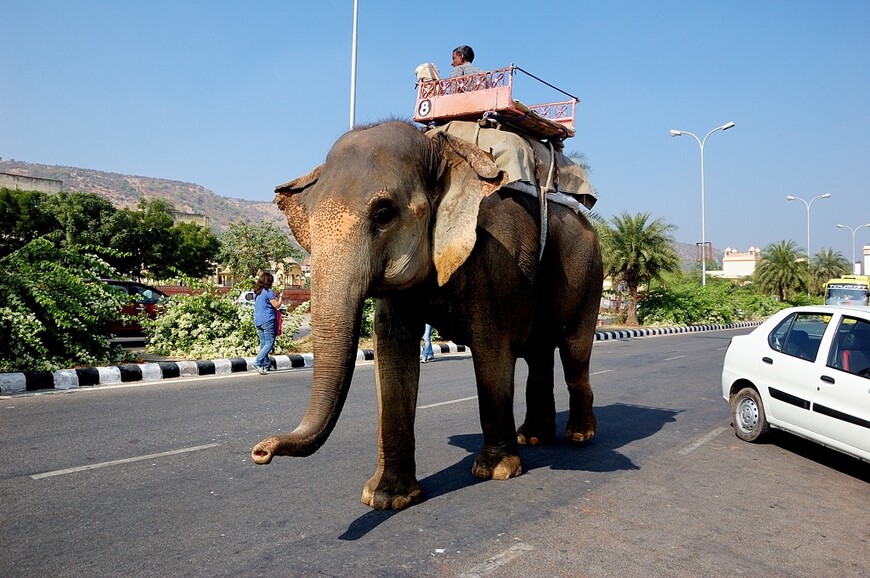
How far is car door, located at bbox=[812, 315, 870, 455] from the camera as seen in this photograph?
18.0ft

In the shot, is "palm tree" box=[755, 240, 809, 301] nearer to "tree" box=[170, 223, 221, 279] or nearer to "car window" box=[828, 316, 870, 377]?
"tree" box=[170, 223, 221, 279]

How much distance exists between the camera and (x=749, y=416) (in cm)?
703

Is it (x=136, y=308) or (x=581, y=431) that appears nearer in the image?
(x=581, y=431)

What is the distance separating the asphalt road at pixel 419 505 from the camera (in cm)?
362

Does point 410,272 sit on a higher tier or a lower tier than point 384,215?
lower

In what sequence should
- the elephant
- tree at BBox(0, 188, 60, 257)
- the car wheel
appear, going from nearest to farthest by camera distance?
1. the elephant
2. the car wheel
3. tree at BBox(0, 188, 60, 257)

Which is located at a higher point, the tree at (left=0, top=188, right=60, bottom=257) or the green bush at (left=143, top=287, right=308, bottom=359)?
the tree at (left=0, top=188, right=60, bottom=257)

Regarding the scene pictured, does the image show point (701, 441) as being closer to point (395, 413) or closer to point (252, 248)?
point (395, 413)

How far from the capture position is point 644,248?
31.8 m

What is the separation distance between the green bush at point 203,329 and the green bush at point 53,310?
1.74 metres

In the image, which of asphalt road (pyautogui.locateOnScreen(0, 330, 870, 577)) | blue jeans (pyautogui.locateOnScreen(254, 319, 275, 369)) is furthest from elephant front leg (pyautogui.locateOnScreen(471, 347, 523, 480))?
blue jeans (pyautogui.locateOnScreen(254, 319, 275, 369))

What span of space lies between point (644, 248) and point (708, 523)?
28.8m

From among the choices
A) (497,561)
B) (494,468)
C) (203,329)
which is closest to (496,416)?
(494,468)

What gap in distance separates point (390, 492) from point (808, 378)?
156 inches
